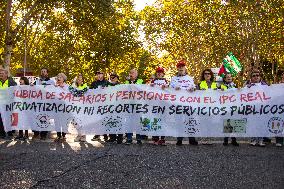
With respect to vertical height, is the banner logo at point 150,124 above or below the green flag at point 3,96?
below

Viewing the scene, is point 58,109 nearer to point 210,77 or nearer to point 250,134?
point 210,77

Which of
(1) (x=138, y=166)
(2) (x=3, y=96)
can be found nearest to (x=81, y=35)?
(2) (x=3, y=96)

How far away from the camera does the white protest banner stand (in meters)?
11.6

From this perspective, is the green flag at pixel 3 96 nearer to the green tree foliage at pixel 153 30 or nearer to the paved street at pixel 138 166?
the paved street at pixel 138 166

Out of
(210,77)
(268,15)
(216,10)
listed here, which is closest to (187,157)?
(210,77)

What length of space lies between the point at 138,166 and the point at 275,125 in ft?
15.2

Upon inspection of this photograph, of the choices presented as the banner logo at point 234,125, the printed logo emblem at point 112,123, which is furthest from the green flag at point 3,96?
the banner logo at point 234,125

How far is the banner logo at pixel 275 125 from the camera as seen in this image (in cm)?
1148

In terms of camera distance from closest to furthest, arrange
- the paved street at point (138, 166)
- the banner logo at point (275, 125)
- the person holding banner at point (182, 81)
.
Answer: the paved street at point (138, 166) → the banner logo at point (275, 125) → the person holding banner at point (182, 81)

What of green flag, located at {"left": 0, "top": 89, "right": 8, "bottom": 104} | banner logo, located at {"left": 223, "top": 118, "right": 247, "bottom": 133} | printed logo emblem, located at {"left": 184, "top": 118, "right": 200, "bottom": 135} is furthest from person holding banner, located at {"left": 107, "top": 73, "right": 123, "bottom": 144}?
green flag, located at {"left": 0, "top": 89, "right": 8, "bottom": 104}

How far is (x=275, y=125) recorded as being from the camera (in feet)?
37.8

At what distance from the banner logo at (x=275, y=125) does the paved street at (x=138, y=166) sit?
43 centimetres

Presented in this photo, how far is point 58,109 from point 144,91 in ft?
7.38

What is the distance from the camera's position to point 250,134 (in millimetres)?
11570
